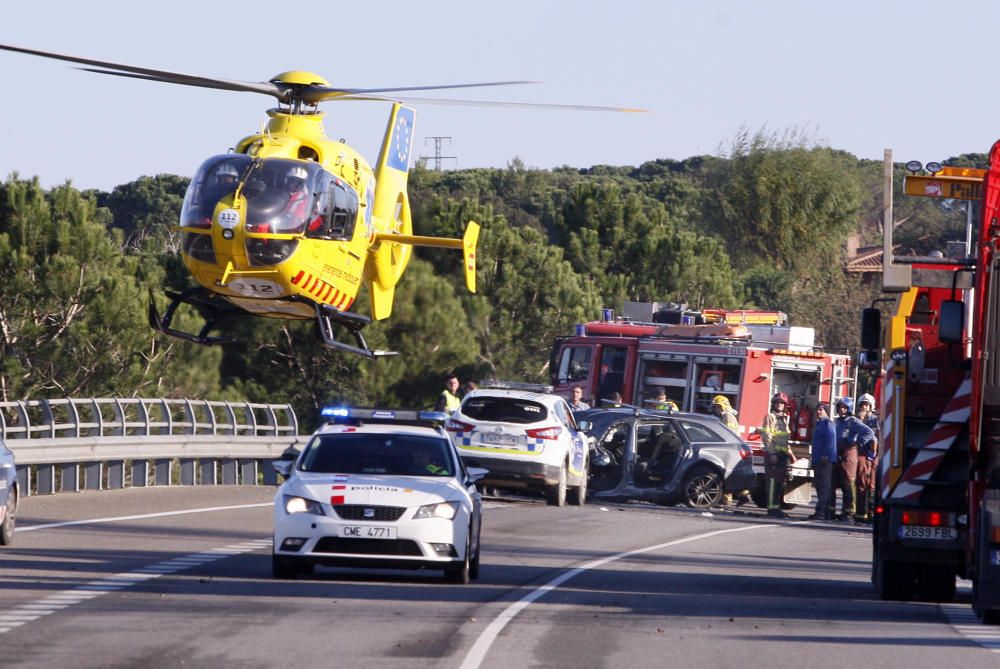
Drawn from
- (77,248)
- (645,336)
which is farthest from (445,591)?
(77,248)

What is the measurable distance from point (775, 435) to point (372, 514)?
15.0m

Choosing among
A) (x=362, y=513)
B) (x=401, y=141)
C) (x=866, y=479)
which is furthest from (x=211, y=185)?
(x=866, y=479)

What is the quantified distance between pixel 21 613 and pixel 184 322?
25.9 metres

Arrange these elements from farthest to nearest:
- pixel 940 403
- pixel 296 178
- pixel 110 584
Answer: pixel 296 178 < pixel 940 403 < pixel 110 584

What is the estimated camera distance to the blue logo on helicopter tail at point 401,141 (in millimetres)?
29958

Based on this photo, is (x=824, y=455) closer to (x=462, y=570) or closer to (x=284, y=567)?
(x=462, y=570)

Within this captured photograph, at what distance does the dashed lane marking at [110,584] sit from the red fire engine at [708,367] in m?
16.3

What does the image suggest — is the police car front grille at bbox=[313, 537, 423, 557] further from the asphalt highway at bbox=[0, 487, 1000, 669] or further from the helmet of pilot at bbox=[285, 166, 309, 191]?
the helmet of pilot at bbox=[285, 166, 309, 191]

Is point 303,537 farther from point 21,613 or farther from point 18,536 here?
point 18,536

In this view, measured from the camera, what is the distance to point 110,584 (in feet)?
46.0

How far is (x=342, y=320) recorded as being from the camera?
1030 inches

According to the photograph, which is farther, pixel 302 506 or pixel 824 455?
pixel 824 455

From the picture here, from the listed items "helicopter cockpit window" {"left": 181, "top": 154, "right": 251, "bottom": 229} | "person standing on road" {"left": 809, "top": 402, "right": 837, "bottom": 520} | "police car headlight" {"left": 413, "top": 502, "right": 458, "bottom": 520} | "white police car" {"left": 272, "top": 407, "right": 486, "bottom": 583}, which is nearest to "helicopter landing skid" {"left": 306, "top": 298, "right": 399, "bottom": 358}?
"helicopter cockpit window" {"left": 181, "top": 154, "right": 251, "bottom": 229}

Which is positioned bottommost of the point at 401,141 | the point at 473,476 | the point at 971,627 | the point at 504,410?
the point at 971,627
